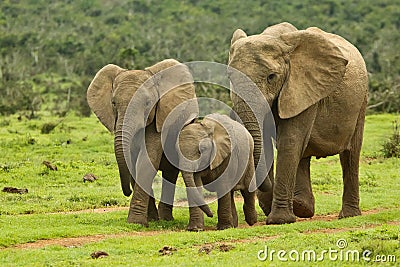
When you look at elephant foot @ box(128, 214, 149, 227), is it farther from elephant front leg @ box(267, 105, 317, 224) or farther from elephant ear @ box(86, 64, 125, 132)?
elephant front leg @ box(267, 105, 317, 224)

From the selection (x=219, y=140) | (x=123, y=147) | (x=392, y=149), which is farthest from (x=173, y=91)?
(x=392, y=149)

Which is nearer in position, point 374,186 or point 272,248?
point 272,248

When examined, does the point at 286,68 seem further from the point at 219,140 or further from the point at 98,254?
the point at 98,254

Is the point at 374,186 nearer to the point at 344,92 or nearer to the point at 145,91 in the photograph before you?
the point at 344,92

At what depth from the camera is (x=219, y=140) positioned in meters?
10.6

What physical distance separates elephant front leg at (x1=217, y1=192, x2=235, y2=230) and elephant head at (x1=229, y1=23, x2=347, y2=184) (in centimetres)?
64

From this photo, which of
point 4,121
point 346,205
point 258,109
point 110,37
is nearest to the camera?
point 258,109

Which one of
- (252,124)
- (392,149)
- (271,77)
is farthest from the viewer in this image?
(392,149)

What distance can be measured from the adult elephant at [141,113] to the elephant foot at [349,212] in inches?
102

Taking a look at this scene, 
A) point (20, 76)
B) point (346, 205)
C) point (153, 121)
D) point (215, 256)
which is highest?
point (153, 121)

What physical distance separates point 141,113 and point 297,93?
199cm

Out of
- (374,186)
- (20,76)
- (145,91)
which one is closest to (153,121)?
(145,91)

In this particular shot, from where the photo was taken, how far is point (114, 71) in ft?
36.8

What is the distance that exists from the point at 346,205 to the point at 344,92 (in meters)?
1.80
